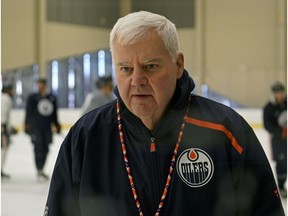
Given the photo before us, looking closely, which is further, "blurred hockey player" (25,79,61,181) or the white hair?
"blurred hockey player" (25,79,61,181)

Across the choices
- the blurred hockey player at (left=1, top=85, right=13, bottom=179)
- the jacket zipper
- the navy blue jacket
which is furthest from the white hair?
the blurred hockey player at (left=1, top=85, right=13, bottom=179)

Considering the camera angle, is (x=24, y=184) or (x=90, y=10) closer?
(x=24, y=184)

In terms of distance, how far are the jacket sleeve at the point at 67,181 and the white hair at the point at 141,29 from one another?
273 mm

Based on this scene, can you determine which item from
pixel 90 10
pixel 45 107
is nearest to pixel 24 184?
pixel 45 107

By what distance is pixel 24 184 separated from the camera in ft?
16.8

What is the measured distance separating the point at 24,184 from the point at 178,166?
158 inches

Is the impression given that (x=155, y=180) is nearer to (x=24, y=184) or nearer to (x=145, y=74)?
(x=145, y=74)

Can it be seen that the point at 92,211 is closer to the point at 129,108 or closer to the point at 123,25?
the point at 129,108

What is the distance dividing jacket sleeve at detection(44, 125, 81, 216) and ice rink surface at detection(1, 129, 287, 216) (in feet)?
1.97

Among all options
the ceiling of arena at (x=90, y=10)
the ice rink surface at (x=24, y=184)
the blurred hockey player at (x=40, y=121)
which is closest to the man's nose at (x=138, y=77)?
the ice rink surface at (x=24, y=184)

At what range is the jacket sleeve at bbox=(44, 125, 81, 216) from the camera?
135cm

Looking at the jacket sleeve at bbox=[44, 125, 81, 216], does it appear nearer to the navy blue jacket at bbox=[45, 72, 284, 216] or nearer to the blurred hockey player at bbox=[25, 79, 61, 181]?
the navy blue jacket at bbox=[45, 72, 284, 216]

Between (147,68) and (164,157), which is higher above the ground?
(147,68)

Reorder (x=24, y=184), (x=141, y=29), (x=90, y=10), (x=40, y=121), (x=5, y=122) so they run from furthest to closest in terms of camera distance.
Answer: (x=90, y=10), (x=40, y=121), (x=5, y=122), (x=24, y=184), (x=141, y=29)
